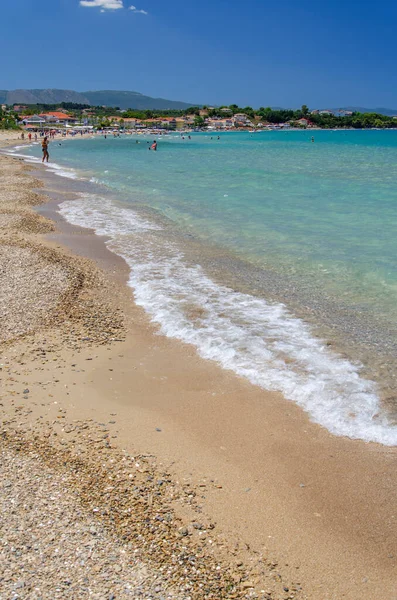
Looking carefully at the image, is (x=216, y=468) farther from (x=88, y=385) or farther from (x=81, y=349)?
(x=81, y=349)

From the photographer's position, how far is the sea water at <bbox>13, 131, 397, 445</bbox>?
729 cm

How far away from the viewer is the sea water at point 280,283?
729 centimetres

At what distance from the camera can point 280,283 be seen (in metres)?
11.9

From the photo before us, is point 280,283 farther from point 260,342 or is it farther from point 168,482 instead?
point 168,482

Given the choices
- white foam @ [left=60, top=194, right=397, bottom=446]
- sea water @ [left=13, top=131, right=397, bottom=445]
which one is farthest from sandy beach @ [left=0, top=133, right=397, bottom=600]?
sea water @ [left=13, top=131, right=397, bottom=445]

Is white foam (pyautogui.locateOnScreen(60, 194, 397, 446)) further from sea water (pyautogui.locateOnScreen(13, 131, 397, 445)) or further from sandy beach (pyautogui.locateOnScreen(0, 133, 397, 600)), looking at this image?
sandy beach (pyautogui.locateOnScreen(0, 133, 397, 600))

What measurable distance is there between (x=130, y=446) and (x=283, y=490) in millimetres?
1747

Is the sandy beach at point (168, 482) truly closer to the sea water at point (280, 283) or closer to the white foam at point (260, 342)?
the white foam at point (260, 342)

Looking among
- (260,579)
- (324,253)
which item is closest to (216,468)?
(260,579)

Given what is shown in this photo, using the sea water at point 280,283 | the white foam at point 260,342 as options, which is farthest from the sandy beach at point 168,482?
the sea water at point 280,283

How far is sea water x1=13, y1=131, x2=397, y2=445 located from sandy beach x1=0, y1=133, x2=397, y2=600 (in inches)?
26.2

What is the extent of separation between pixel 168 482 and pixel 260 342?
3908mm

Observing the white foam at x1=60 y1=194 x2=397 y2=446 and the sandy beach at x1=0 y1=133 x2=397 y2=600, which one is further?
the white foam at x1=60 y1=194 x2=397 y2=446

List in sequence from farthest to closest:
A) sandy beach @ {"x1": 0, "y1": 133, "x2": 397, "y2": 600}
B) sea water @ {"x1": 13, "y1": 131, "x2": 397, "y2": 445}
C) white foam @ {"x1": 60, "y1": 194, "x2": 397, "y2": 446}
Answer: sea water @ {"x1": 13, "y1": 131, "x2": 397, "y2": 445} < white foam @ {"x1": 60, "y1": 194, "x2": 397, "y2": 446} < sandy beach @ {"x1": 0, "y1": 133, "x2": 397, "y2": 600}
